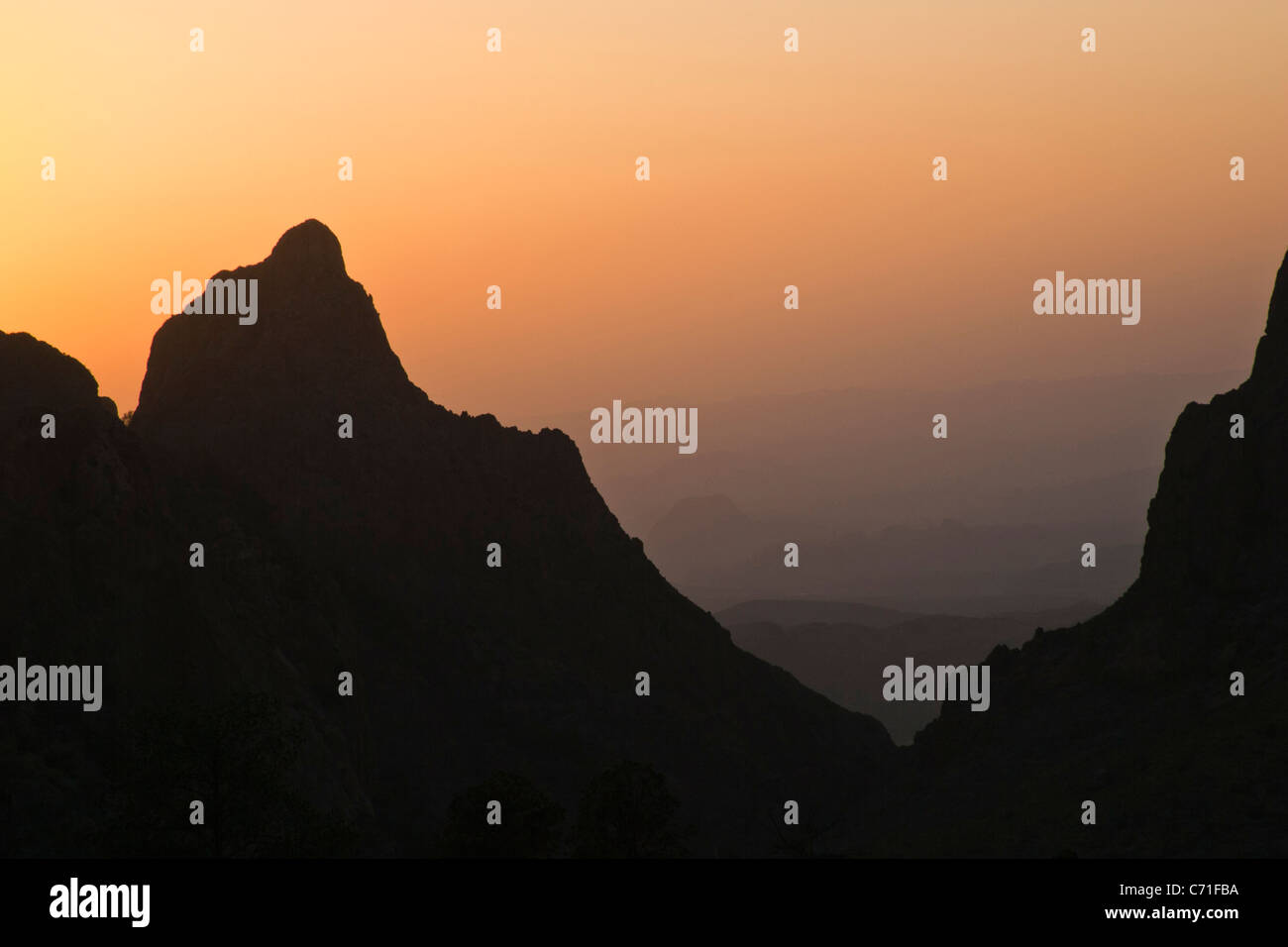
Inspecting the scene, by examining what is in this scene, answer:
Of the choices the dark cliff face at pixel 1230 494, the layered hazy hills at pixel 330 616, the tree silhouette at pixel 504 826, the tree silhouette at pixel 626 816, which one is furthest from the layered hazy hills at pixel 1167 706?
the tree silhouette at pixel 504 826

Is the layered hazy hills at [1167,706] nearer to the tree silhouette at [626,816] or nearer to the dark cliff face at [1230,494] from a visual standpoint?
the dark cliff face at [1230,494]

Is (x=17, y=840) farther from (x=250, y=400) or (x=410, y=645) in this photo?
(x=250, y=400)

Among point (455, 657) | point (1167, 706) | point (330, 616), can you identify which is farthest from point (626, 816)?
point (455, 657)

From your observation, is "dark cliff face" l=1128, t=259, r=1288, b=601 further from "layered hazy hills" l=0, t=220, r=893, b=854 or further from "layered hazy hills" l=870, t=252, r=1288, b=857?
"layered hazy hills" l=0, t=220, r=893, b=854

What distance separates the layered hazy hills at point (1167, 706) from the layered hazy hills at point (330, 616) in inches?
845

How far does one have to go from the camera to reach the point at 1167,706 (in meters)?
126

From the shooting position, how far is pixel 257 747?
6581cm

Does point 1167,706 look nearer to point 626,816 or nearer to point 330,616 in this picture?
point 626,816

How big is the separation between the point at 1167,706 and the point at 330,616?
280 feet

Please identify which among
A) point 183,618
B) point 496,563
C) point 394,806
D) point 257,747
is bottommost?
point 394,806

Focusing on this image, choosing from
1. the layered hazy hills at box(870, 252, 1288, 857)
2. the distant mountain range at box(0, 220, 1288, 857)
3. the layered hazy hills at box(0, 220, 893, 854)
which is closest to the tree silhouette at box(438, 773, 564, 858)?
the distant mountain range at box(0, 220, 1288, 857)

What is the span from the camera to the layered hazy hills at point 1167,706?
354 feet
